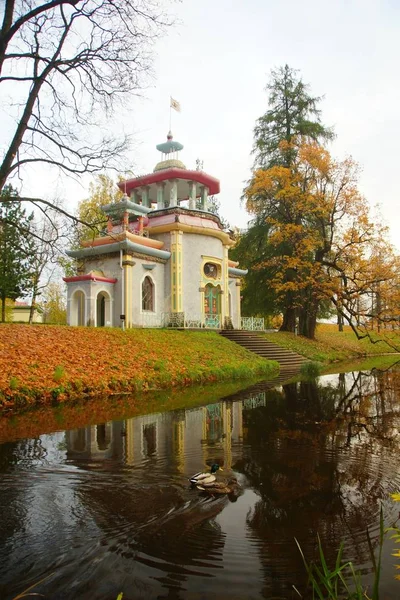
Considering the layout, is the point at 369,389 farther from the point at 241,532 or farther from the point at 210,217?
the point at 210,217

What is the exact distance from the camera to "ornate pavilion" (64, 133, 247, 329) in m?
21.2

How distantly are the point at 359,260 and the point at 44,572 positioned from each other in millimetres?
23008

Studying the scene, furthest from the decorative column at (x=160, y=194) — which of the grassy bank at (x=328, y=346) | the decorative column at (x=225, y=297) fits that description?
the grassy bank at (x=328, y=346)

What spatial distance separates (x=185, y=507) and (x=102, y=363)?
9590 millimetres

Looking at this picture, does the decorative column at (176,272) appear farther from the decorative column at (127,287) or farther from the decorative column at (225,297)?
the decorative column at (225,297)

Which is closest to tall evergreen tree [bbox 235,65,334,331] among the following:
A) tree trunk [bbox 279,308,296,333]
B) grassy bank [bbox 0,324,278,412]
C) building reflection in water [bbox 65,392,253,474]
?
tree trunk [bbox 279,308,296,333]

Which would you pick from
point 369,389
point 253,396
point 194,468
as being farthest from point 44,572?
point 369,389

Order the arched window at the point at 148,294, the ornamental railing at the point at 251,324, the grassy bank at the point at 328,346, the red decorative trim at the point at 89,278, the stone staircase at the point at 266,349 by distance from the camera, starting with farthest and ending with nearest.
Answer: the ornamental railing at the point at 251,324, the grassy bank at the point at 328,346, the arched window at the point at 148,294, the stone staircase at the point at 266,349, the red decorative trim at the point at 89,278

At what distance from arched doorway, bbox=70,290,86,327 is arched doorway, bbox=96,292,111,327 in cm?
83

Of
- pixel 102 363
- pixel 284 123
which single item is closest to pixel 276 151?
pixel 284 123

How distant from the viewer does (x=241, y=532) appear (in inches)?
164

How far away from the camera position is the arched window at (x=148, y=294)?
76.0 feet

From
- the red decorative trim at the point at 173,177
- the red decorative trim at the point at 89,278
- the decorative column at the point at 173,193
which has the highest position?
the red decorative trim at the point at 173,177

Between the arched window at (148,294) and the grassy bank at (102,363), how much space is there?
3.02 metres
